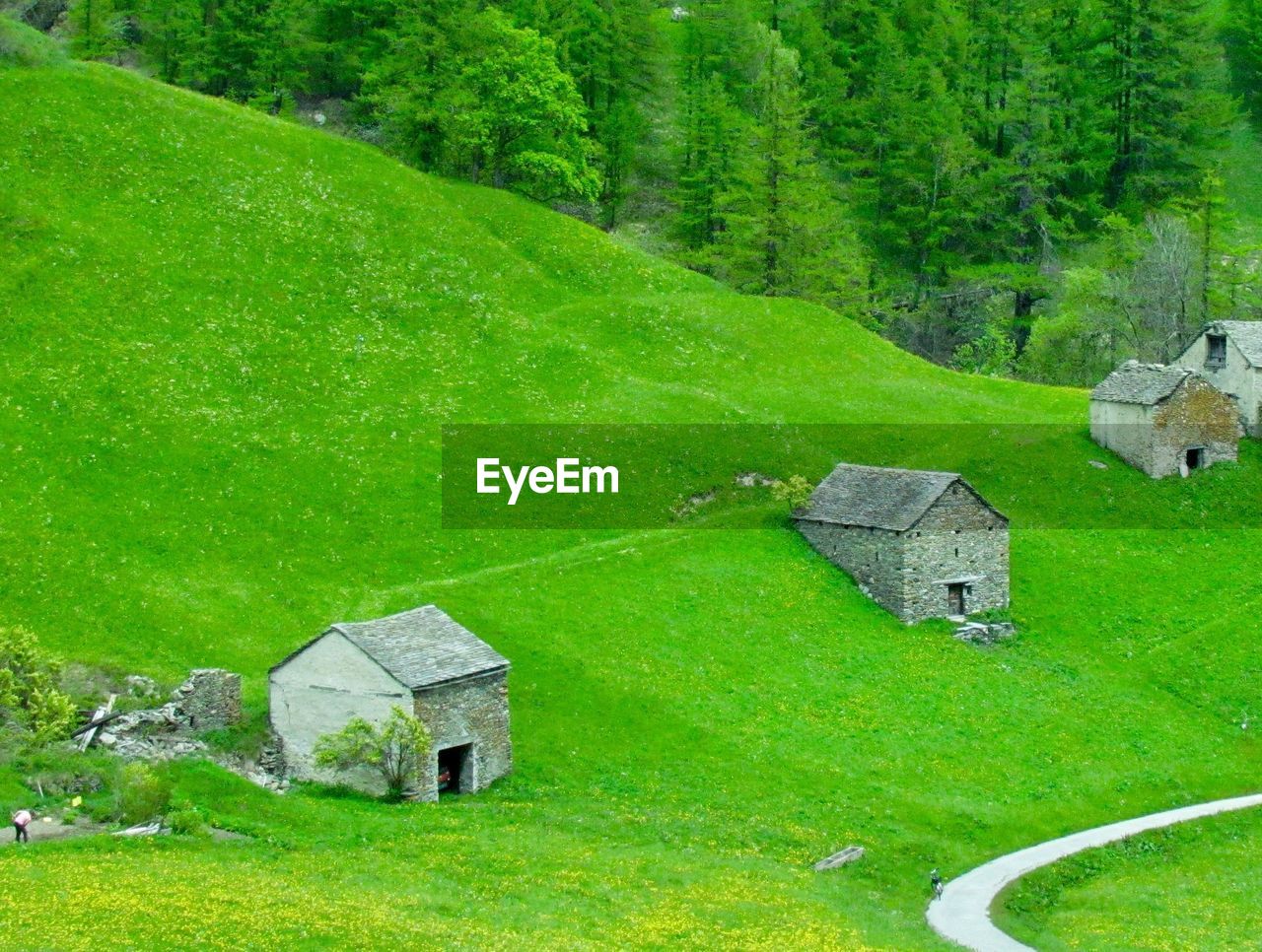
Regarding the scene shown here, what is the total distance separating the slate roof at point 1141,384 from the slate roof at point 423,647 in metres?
39.1

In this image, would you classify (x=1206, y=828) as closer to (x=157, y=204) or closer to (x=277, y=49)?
(x=157, y=204)

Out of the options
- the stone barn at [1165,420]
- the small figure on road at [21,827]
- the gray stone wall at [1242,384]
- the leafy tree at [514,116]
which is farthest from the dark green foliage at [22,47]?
the gray stone wall at [1242,384]

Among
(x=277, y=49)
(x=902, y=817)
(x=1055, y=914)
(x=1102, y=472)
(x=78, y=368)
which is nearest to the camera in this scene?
(x=1055, y=914)

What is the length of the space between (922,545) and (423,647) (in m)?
23.1

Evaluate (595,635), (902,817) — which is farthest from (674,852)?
(595,635)

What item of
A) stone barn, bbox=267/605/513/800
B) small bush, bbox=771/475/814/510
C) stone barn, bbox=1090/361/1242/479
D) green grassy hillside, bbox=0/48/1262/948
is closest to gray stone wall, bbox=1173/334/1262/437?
stone barn, bbox=1090/361/1242/479

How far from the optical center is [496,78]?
9581 cm

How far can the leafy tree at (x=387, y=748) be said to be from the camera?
46719mm

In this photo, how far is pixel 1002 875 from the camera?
148ft

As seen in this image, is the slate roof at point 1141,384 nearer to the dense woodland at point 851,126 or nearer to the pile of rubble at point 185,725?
the dense woodland at point 851,126

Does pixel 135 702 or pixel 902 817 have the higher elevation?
pixel 135 702

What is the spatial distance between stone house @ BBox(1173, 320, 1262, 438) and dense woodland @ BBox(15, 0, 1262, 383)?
19.8 m

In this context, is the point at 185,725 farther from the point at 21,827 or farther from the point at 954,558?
the point at 954,558

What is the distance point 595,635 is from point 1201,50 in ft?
320
